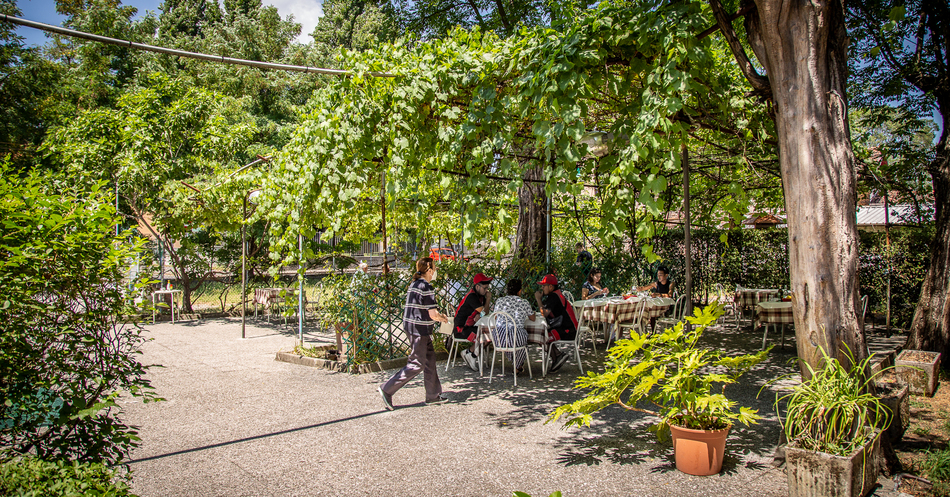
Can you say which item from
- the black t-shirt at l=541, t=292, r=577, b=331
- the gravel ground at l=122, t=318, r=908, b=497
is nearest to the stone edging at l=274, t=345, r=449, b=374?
the gravel ground at l=122, t=318, r=908, b=497

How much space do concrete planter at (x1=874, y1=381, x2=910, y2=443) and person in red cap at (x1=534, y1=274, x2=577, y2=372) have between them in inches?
132

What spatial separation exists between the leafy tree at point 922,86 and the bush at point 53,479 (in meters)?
6.39

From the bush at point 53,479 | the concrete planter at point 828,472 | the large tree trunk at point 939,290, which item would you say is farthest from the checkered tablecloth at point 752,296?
the bush at point 53,479

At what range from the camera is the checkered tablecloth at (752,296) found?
11.0m

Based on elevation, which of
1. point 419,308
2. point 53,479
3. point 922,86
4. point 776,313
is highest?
point 922,86

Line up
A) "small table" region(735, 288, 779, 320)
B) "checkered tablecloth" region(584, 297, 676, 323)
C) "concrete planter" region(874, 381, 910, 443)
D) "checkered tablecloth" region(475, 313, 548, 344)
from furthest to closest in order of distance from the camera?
"small table" region(735, 288, 779, 320) → "checkered tablecloth" region(584, 297, 676, 323) → "checkered tablecloth" region(475, 313, 548, 344) → "concrete planter" region(874, 381, 910, 443)

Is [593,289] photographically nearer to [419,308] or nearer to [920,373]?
[920,373]

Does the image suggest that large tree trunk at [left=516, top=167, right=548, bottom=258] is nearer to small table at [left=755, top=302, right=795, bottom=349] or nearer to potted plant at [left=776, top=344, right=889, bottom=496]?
small table at [left=755, top=302, right=795, bottom=349]

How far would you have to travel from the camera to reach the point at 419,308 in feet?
19.1

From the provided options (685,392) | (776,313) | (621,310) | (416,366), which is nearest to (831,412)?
(685,392)

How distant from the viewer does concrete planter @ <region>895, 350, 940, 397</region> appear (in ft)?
19.8

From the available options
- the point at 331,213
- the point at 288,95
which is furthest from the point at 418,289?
the point at 288,95

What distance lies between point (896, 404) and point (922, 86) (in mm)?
5750

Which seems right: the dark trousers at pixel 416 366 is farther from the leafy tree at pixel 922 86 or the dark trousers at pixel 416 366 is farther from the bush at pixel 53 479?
the leafy tree at pixel 922 86
